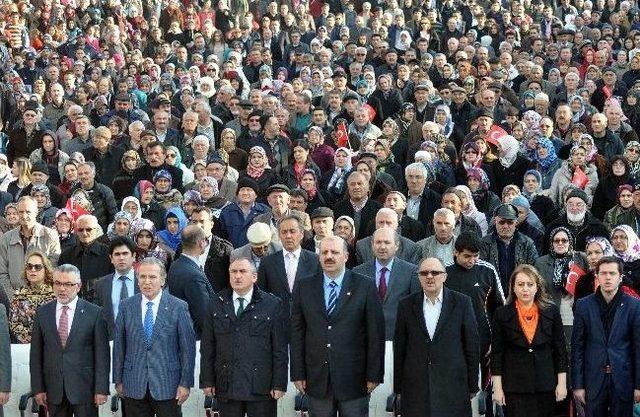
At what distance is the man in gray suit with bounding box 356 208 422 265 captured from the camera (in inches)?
429

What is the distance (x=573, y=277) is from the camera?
10789 millimetres

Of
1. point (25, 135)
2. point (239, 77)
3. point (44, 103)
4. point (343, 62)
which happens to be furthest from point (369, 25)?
point (25, 135)

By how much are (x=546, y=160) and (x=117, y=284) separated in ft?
21.1

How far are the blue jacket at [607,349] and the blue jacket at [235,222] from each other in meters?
4.36

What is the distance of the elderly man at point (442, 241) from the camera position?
1101 centimetres

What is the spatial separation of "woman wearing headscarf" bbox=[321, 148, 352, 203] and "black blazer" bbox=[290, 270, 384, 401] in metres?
5.20

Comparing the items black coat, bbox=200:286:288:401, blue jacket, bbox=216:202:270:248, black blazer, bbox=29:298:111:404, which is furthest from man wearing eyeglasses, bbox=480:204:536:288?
black blazer, bbox=29:298:111:404

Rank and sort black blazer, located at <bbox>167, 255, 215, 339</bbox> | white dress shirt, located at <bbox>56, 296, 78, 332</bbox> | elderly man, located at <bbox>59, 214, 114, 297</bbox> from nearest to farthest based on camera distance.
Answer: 1. white dress shirt, located at <bbox>56, 296, 78, 332</bbox>
2. black blazer, located at <bbox>167, 255, 215, 339</bbox>
3. elderly man, located at <bbox>59, 214, 114, 297</bbox>

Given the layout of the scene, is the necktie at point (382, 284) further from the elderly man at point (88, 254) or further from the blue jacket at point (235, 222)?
the elderly man at point (88, 254)

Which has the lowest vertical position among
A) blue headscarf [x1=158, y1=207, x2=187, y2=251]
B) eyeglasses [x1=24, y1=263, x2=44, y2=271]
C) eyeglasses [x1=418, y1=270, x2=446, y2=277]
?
eyeglasses [x1=418, y1=270, x2=446, y2=277]

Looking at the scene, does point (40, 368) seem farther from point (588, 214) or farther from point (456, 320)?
point (588, 214)

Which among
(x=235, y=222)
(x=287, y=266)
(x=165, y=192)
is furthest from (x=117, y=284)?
(x=165, y=192)

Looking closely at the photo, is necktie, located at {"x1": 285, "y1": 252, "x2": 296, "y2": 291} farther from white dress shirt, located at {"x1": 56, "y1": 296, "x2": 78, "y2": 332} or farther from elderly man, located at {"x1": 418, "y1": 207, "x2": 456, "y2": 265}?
white dress shirt, located at {"x1": 56, "y1": 296, "x2": 78, "y2": 332}

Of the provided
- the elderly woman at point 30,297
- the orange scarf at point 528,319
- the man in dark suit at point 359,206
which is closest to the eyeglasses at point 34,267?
the elderly woman at point 30,297
